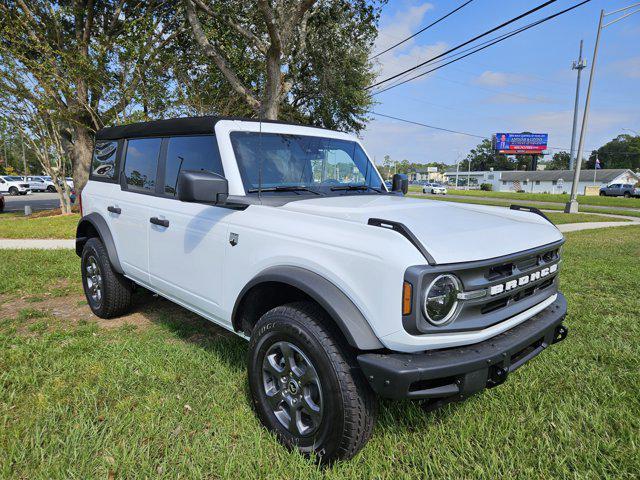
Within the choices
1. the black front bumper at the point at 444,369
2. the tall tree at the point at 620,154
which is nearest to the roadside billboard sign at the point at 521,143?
the tall tree at the point at 620,154

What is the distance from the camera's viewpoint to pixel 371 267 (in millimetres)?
1928

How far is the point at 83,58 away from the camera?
38.1 feet

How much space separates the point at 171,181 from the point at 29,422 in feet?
6.21

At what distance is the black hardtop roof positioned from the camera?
3064mm

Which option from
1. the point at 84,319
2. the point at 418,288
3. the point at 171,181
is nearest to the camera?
the point at 418,288

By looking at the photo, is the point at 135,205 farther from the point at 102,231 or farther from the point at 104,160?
the point at 104,160

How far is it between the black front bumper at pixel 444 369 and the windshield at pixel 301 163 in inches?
61.1

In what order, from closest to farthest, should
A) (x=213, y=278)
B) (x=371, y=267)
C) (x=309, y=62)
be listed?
1. (x=371, y=267)
2. (x=213, y=278)
3. (x=309, y=62)

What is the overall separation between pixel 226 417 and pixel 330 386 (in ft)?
3.08

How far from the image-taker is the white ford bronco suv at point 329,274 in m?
1.90

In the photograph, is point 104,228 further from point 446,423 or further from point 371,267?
point 446,423

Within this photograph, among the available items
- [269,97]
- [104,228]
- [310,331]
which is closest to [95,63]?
[269,97]

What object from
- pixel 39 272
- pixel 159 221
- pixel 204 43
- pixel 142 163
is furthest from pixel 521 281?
pixel 204 43

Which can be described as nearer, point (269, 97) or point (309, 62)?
point (269, 97)
